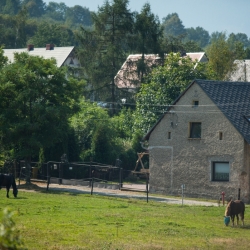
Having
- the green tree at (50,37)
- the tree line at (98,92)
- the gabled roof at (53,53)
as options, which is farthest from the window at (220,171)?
the green tree at (50,37)

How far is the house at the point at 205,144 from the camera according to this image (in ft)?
132

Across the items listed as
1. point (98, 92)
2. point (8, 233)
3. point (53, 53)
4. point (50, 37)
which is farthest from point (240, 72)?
point (8, 233)

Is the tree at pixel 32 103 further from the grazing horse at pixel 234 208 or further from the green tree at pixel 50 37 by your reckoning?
the green tree at pixel 50 37

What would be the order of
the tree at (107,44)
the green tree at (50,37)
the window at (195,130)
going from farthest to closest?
the green tree at (50,37), the tree at (107,44), the window at (195,130)

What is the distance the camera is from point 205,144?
1652 inches

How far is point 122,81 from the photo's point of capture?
2790 inches

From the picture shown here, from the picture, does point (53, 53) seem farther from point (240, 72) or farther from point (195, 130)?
point (195, 130)

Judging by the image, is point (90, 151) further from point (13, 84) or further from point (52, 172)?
point (13, 84)

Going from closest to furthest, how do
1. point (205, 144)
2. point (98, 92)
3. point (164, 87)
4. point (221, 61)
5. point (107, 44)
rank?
point (205, 144) → point (164, 87) → point (107, 44) → point (98, 92) → point (221, 61)

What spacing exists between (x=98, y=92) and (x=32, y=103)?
28776 millimetres

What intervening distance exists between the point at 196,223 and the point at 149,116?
3421 cm

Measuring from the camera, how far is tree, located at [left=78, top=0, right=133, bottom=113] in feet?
226

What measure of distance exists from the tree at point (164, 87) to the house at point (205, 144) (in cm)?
1424

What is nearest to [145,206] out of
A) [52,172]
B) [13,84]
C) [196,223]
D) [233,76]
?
[196,223]
